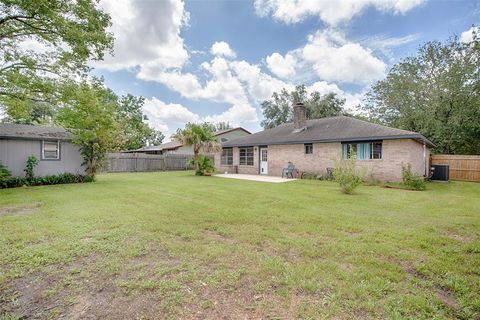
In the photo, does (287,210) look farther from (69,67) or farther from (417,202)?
(69,67)

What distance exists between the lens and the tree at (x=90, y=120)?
35.8 feet

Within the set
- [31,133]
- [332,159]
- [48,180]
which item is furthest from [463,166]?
[31,133]

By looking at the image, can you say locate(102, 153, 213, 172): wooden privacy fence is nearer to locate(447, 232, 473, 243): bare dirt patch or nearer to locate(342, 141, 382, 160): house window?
locate(342, 141, 382, 160): house window

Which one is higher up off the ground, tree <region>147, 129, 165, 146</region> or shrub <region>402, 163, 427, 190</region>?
tree <region>147, 129, 165, 146</region>

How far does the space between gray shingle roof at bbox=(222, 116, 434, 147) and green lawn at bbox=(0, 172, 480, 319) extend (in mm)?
7037

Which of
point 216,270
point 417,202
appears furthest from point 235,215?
point 417,202

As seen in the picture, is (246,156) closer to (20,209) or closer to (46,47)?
(46,47)

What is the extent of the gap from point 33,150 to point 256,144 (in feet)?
44.1

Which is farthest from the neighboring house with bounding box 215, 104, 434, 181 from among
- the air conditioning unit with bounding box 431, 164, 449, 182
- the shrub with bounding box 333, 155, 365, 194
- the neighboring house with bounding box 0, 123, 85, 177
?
the neighboring house with bounding box 0, 123, 85, 177

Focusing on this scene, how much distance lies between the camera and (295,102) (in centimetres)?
3259

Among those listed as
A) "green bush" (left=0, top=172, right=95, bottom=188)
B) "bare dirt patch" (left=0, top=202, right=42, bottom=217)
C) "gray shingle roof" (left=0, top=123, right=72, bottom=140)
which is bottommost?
"bare dirt patch" (left=0, top=202, right=42, bottom=217)

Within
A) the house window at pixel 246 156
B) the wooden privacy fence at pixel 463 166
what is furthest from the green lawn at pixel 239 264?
the house window at pixel 246 156

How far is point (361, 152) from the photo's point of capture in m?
13.3

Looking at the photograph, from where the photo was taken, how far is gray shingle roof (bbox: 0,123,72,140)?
1136cm
